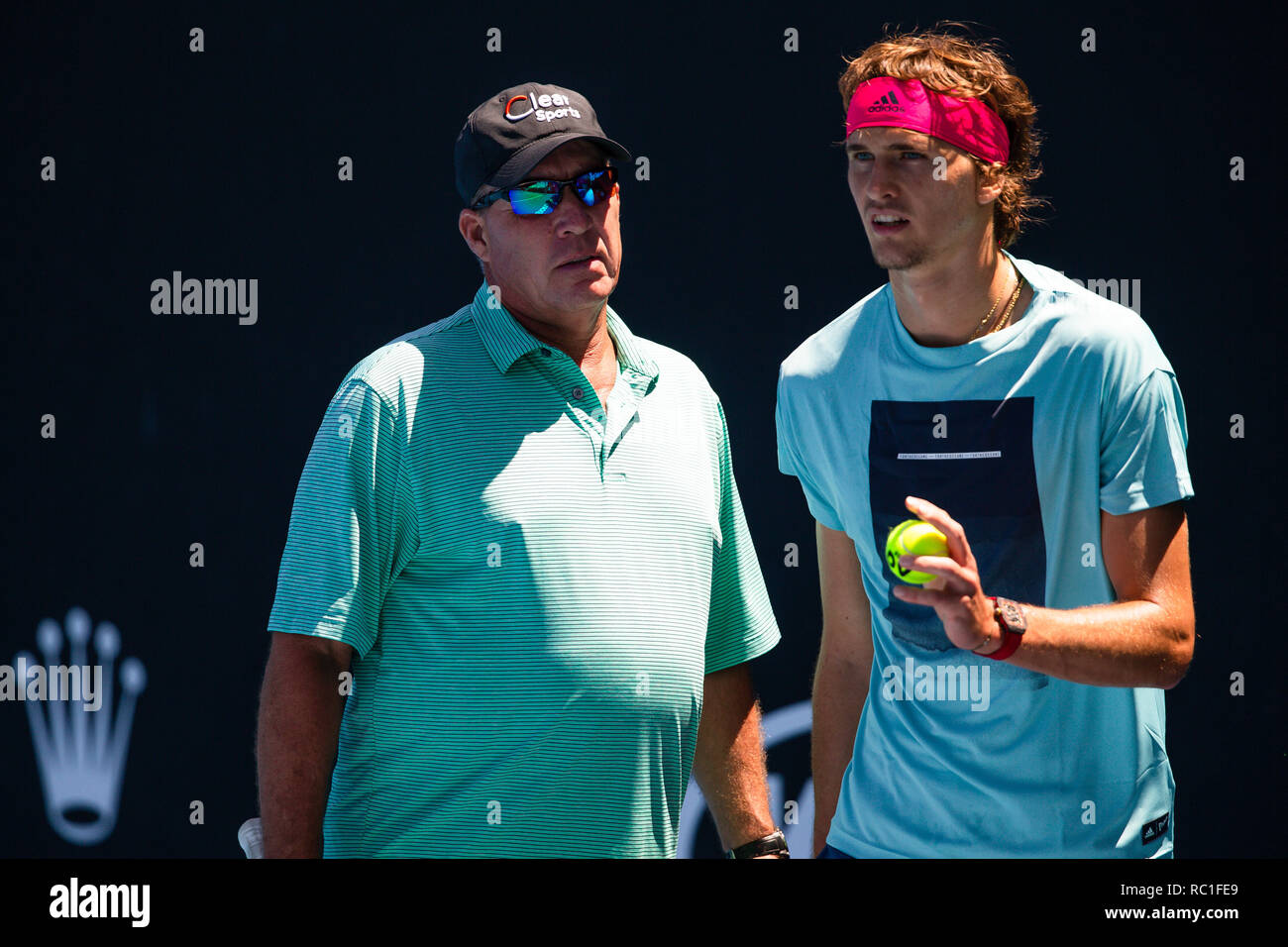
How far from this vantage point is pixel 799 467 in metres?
3.19

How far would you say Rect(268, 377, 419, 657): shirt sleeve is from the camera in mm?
2684

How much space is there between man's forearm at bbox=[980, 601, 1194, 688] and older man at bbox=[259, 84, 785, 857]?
0.70 metres

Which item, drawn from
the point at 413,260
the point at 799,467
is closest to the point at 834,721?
the point at 799,467

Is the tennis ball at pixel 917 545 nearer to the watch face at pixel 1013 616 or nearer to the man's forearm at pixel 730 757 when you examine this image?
the watch face at pixel 1013 616

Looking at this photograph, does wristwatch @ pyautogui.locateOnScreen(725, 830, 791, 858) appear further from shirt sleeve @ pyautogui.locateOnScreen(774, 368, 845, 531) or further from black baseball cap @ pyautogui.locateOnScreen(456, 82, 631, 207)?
black baseball cap @ pyautogui.locateOnScreen(456, 82, 631, 207)

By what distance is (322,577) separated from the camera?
2688mm

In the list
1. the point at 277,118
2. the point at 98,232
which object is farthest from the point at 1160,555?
the point at 98,232

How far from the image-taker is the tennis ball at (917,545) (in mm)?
2422

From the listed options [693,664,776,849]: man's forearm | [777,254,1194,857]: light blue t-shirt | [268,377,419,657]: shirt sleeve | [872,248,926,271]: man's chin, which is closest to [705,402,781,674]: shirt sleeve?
[693,664,776,849]: man's forearm

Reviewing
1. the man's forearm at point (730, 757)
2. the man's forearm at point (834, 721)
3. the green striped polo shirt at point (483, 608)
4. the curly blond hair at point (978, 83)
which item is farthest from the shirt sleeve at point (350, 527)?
the curly blond hair at point (978, 83)

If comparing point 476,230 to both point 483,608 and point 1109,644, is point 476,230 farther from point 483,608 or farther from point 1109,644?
point 1109,644

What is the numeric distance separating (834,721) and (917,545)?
2.92ft
